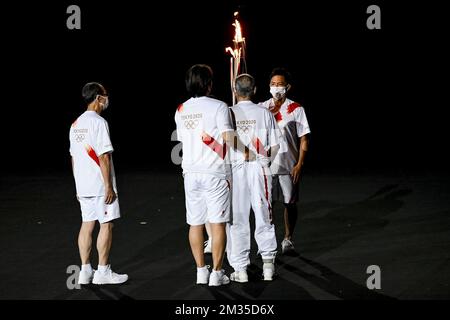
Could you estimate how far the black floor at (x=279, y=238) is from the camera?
6574 millimetres

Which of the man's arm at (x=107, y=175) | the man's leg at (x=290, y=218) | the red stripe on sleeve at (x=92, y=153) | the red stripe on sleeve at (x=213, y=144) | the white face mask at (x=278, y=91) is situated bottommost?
the man's leg at (x=290, y=218)

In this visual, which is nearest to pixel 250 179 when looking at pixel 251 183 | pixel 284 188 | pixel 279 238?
pixel 251 183

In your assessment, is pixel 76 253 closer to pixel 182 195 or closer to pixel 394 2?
pixel 182 195

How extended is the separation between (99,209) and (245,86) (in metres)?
1.72

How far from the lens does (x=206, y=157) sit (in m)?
6.57

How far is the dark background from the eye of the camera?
78.3 feet

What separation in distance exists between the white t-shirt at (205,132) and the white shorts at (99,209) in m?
0.80

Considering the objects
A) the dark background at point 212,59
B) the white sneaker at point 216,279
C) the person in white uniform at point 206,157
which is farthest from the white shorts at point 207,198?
the dark background at point 212,59

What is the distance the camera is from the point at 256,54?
2561 centimetres

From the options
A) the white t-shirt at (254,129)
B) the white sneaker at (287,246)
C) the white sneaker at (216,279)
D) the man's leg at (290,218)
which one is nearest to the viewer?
the white sneaker at (216,279)

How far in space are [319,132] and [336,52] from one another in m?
4.96

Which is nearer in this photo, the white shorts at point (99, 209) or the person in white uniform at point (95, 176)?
the person in white uniform at point (95, 176)

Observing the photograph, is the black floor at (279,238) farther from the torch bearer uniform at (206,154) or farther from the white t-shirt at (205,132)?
the white t-shirt at (205,132)
